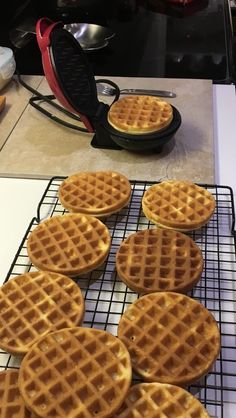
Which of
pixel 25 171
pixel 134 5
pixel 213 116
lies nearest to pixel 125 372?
pixel 25 171

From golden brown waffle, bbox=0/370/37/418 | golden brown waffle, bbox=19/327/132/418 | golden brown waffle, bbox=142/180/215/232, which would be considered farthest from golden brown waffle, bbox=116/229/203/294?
golden brown waffle, bbox=0/370/37/418

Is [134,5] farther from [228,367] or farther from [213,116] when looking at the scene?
[228,367]

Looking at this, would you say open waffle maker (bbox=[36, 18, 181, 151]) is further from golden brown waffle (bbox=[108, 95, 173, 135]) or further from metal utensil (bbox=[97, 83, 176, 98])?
metal utensil (bbox=[97, 83, 176, 98])

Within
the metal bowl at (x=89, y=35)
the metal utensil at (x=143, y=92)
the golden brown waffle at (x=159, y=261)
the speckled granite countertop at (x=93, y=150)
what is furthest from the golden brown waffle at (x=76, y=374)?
the metal bowl at (x=89, y=35)

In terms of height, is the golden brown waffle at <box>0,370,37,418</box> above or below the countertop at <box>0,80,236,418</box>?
above

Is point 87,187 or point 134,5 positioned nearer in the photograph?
point 87,187

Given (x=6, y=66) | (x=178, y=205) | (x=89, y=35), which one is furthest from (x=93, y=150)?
(x=89, y=35)

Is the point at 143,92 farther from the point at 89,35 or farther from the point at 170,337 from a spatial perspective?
the point at 170,337
